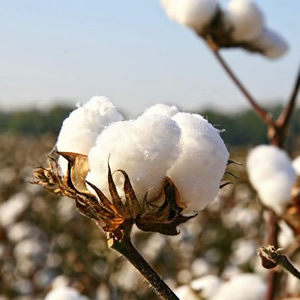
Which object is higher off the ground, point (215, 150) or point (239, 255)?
point (215, 150)

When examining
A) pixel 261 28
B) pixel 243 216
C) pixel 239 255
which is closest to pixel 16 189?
pixel 243 216

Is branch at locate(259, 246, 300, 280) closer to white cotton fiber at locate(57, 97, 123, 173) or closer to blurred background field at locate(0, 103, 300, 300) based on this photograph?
white cotton fiber at locate(57, 97, 123, 173)

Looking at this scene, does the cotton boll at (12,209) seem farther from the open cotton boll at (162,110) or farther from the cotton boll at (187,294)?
the open cotton boll at (162,110)

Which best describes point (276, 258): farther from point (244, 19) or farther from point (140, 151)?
point (244, 19)

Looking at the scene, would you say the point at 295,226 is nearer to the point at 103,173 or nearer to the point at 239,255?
the point at 103,173

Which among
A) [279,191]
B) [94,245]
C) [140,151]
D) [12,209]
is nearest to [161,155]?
[140,151]

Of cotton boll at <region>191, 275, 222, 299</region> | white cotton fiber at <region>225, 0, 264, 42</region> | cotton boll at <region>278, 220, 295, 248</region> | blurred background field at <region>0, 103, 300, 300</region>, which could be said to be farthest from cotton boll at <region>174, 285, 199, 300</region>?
blurred background field at <region>0, 103, 300, 300</region>

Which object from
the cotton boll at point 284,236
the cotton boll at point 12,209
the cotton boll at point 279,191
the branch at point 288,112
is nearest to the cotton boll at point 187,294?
the cotton boll at point 279,191
